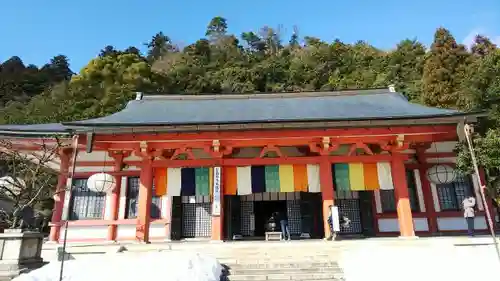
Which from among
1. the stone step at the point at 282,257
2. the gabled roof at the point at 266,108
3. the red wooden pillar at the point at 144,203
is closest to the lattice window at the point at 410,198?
the gabled roof at the point at 266,108

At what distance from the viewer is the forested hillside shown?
26375mm

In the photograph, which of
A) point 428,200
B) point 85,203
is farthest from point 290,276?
point 85,203

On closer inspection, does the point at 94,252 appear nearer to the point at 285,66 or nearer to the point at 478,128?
the point at 478,128

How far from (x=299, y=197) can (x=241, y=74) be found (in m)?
38.8

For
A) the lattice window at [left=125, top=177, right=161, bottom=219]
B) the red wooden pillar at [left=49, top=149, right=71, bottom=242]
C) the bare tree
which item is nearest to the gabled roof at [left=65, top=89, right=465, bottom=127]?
the bare tree

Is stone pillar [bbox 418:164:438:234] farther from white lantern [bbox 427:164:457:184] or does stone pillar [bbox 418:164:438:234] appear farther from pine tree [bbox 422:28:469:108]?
pine tree [bbox 422:28:469:108]

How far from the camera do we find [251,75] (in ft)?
164

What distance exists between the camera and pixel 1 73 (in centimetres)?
5100

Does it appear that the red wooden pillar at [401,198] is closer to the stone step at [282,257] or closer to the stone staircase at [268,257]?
the stone staircase at [268,257]

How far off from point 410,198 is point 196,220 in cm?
772

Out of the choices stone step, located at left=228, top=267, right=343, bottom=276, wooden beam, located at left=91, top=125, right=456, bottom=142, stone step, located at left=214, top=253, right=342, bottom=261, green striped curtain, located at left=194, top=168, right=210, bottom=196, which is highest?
wooden beam, located at left=91, top=125, right=456, bottom=142

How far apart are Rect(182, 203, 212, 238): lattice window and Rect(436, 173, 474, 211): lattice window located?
8.25 metres

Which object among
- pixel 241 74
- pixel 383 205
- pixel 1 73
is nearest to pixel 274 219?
pixel 383 205

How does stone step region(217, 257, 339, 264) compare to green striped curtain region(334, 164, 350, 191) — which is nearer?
stone step region(217, 257, 339, 264)
